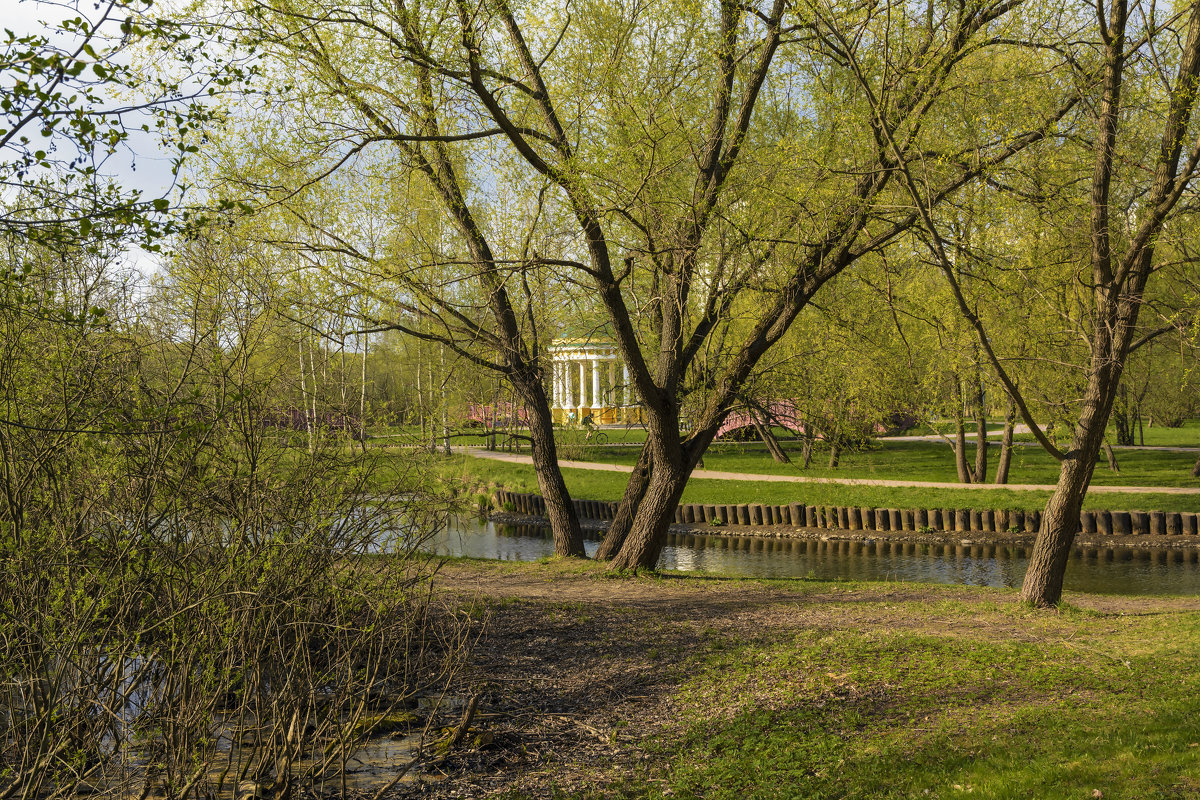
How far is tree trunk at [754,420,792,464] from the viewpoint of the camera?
15.0 m

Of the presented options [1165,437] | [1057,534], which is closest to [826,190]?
[1057,534]

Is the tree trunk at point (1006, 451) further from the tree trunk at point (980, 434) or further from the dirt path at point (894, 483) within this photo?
the tree trunk at point (980, 434)

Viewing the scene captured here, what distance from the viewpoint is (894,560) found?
18.6 metres

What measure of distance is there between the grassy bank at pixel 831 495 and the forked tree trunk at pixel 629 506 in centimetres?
381

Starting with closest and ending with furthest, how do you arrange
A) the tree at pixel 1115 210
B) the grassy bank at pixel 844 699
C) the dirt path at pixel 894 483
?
1. the grassy bank at pixel 844 699
2. the tree at pixel 1115 210
3. the dirt path at pixel 894 483

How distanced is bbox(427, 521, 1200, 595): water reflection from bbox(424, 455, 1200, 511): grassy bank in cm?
203

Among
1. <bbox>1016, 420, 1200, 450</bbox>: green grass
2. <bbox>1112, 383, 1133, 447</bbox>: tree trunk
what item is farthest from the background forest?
<bbox>1016, 420, 1200, 450</bbox>: green grass

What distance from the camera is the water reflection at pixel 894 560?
15.8 m

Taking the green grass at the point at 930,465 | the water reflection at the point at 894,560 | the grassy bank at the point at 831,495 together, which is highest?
the green grass at the point at 930,465

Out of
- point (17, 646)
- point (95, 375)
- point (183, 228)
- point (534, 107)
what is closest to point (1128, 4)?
point (534, 107)

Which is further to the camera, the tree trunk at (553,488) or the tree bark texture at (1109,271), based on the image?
the tree trunk at (553,488)

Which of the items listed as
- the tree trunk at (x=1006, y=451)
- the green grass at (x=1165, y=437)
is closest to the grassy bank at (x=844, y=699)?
the tree trunk at (x=1006, y=451)

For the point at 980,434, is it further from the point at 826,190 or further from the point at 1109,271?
the point at 826,190

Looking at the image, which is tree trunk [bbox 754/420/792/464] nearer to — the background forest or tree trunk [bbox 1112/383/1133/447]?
the background forest
